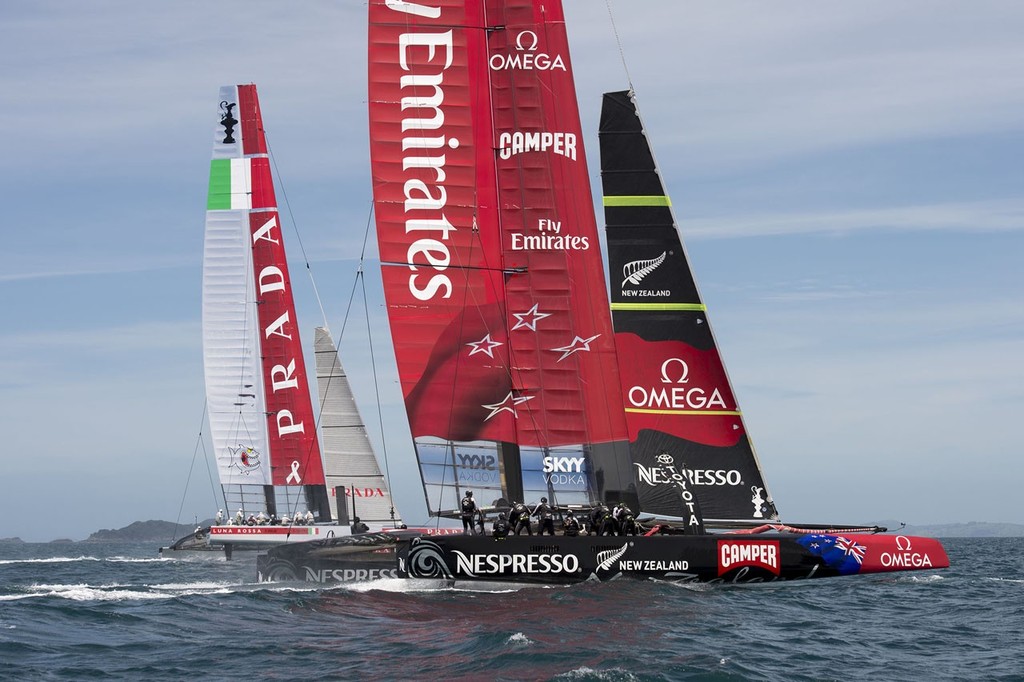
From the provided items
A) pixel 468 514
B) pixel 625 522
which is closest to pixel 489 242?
pixel 468 514

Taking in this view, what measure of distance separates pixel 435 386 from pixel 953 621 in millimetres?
10509

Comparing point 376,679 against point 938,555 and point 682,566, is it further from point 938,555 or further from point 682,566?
point 938,555

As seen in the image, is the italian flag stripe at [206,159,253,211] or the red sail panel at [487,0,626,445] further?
the italian flag stripe at [206,159,253,211]

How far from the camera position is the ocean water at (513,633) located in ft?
52.2

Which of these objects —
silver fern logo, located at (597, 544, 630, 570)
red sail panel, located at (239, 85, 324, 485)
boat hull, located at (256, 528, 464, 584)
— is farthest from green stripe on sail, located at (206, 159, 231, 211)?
silver fern logo, located at (597, 544, 630, 570)

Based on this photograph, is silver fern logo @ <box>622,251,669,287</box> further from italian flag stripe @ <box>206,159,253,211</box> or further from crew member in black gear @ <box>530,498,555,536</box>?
italian flag stripe @ <box>206,159,253,211</box>

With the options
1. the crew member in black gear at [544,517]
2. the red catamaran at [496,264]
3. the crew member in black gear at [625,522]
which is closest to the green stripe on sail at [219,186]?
the red catamaran at [496,264]

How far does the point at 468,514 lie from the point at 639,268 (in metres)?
6.44

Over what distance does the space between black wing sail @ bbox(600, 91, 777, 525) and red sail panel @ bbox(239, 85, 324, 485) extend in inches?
668

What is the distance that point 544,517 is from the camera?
23.9m

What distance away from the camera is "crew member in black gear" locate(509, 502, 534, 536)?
23.7 meters

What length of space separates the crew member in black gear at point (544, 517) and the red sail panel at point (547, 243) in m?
1.27

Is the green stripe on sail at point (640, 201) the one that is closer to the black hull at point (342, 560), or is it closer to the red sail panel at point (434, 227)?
the red sail panel at point (434, 227)

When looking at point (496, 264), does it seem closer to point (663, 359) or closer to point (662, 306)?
point (662, 306)
